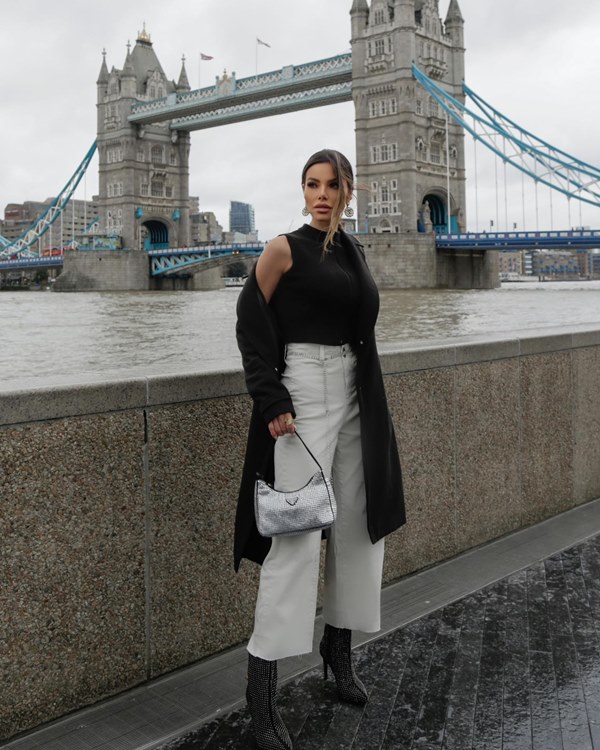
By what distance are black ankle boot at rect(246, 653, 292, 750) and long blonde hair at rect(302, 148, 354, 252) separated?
0.84m

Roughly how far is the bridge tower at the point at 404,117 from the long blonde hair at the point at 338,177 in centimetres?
4015

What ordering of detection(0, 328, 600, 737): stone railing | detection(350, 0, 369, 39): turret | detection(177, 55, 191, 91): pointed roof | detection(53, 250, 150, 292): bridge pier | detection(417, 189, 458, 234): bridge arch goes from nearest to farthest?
1. detection(0, 328, 600, 737): stone railing
2. detection(417, 189, 458, 234): bridge arch
3. detection(350, 0, 369, 39): turret
4. detection(53, 250, 150, 292): bridge pier
5. detection(177, 55, 191, 91): pointed roof

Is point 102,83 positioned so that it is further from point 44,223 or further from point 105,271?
point 105,271

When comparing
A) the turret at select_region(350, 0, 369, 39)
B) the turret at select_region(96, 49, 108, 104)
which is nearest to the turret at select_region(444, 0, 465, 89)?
the turret at select_region(350, 0, 369, 39)

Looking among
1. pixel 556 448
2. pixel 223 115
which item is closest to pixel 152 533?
pixel 556 448

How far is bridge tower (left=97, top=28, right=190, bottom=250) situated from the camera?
54.1 metres

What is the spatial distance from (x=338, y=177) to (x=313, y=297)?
25 cm

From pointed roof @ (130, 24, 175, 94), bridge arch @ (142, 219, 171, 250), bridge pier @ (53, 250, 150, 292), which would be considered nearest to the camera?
bridge pier @ (53, 250, 150, 292)

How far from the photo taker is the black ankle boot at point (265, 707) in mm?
1670

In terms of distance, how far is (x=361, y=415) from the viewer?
5.87 ft

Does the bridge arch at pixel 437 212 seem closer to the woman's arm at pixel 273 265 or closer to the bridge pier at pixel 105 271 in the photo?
the bridge pier at pixel 105 271

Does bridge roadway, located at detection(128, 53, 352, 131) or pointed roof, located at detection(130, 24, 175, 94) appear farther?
pointed roof, located at detection(130, 24, 175, 94)

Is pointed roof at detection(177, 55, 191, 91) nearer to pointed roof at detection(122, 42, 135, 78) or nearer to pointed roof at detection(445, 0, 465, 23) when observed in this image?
pointed roof at detection(122, 42, 135, 78)

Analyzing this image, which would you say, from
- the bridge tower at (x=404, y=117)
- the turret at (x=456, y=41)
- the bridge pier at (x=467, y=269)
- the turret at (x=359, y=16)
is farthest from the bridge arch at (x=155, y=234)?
the bridge pier at (x=467, y=269)
